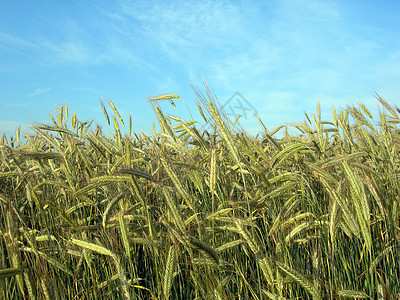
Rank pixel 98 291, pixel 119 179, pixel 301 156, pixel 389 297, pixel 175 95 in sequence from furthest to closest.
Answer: pixel 301 156
pixel 175 95
pixel 98 291
pixel 389 297
pixel 119 179

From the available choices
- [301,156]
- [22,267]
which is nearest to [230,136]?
[22,267]

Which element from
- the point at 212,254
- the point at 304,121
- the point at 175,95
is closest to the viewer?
the point at 212,254

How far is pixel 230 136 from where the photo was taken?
1.39 m

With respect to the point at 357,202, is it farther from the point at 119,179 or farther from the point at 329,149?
the point at 329,149

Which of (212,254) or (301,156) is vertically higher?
(301,156)

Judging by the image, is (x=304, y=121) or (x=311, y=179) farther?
(x=304, y=121)

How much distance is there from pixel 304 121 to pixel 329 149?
67 centimetres

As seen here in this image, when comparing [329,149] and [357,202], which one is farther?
[329,149]

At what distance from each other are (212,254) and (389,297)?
3.64ft

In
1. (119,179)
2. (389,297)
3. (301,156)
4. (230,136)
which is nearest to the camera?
(230,136)

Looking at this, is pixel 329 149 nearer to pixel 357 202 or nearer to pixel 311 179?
pixel 311 179

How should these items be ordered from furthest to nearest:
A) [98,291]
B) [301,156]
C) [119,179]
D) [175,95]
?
[301,156] → [175,95] → [98,291] → [119,179]

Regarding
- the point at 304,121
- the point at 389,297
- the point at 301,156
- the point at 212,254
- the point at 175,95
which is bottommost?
the point at 389,297

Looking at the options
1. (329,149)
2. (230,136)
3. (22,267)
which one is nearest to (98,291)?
(22,267)
